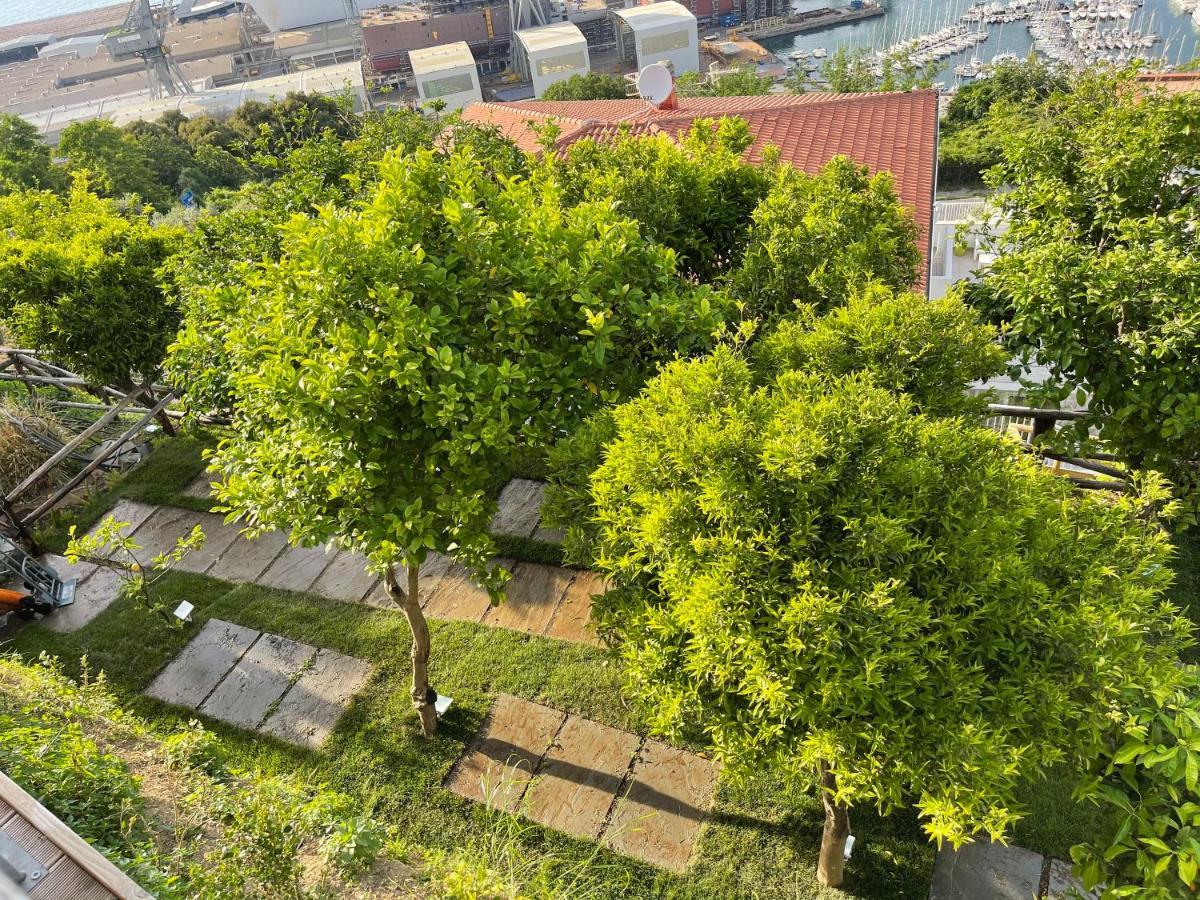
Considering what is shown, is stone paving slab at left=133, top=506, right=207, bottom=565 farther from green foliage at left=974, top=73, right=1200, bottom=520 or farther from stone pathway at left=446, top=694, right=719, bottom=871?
green foliage at left=974, top=73, right=1200, bottom=520

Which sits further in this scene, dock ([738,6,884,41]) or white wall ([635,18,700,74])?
dock ([738,6,884,41])

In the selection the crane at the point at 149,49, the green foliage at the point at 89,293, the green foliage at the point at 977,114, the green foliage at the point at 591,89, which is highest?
the crane at the point at 149,49

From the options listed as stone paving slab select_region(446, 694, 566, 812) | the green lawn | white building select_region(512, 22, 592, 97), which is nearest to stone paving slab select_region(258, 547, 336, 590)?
the green lawn

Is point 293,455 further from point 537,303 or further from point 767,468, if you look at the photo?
point 767,468

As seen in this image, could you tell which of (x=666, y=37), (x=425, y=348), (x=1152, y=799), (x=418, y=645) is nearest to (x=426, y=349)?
(x=425, y=348)

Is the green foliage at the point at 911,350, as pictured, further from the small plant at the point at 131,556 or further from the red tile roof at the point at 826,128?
the red tile roof at the point at 826,128

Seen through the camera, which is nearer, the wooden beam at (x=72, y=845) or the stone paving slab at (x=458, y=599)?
the wooden beam at (x=72, y=845)

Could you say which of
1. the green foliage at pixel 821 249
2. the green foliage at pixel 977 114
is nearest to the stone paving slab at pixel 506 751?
the green foliage at pixel 821 249

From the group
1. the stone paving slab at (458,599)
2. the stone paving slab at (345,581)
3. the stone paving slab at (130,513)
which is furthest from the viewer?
the stone paving slab at (130,513)
